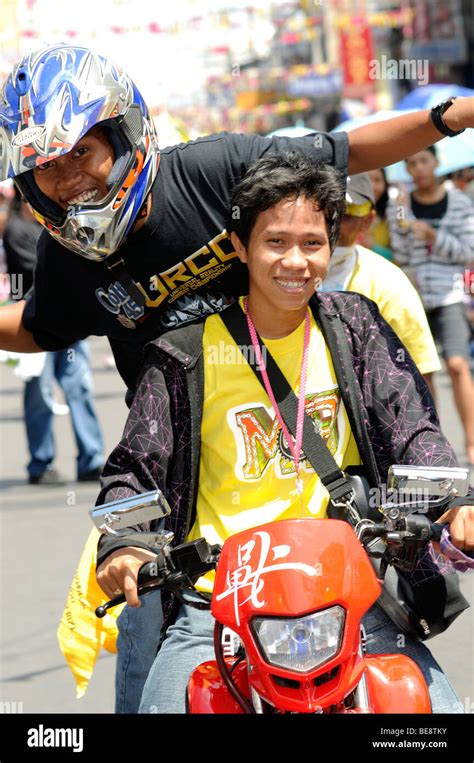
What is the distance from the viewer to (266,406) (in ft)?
9.58

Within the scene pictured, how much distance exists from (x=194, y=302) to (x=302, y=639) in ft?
3.99

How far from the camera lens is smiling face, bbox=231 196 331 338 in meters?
2.86

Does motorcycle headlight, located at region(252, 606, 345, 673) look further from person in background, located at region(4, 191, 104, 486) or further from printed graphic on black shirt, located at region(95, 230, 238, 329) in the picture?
person in background, located at region(4, 191, 104, 486)

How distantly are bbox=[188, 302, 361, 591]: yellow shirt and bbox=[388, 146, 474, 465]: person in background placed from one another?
16.9 feet

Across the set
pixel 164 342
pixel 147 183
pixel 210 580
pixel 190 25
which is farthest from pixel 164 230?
pixel 190 25

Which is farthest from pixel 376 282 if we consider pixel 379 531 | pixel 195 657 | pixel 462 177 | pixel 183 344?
pixel 462 177

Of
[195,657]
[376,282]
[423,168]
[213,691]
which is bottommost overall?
[423,168]

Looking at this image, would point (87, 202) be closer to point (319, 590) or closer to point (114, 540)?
point (114, 540)

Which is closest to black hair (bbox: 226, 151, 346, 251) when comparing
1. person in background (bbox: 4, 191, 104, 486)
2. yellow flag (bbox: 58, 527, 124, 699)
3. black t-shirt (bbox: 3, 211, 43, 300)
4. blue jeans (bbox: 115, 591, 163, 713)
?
blue jeans (bbox: 115, 591, 163, 713)

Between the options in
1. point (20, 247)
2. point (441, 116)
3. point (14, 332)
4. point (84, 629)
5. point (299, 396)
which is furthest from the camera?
point (20, 247)

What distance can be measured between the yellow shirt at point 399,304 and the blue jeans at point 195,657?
2.27 m

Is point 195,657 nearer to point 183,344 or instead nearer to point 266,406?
point 266,406

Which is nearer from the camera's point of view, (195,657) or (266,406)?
(195,657)

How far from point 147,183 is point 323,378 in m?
0.69
